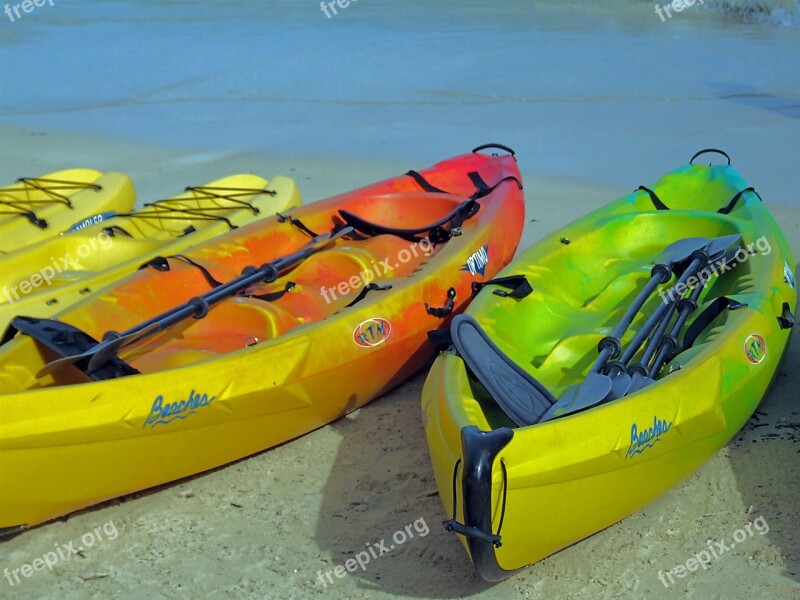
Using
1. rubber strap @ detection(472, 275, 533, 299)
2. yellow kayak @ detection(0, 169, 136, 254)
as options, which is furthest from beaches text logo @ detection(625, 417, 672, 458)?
yellow kayak @ detection(0, 169, 136, 254)

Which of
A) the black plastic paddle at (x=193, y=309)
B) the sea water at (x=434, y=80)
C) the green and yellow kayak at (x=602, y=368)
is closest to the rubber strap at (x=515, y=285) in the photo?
the green and yellow kayak at (x=602, y=368)

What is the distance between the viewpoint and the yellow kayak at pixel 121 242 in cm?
439

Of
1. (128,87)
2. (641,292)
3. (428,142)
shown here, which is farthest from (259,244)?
(128,87)

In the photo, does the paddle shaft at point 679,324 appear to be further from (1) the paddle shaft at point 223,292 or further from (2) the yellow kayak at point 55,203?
(2) the yellow kayak at point 55,203

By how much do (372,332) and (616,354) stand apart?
3.09 feet

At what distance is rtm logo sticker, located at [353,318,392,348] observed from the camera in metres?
3.79

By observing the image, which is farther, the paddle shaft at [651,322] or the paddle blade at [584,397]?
the paddle shaft at [651,322]

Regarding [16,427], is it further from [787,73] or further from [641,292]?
[787,73]

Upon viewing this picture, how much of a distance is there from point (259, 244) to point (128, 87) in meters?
6.29

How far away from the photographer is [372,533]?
3.28 m

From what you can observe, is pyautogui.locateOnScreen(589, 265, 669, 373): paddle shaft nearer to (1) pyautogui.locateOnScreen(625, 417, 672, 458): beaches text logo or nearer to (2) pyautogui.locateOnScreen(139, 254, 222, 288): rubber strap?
(1) pyautogui.locateOnScreen(625, 417, 672, 458): beaches text logo

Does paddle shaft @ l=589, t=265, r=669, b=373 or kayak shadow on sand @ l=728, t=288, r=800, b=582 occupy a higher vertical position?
paddle shaft @ l=589, t=265, r=669, b=373

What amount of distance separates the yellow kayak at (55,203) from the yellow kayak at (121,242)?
0.18 m

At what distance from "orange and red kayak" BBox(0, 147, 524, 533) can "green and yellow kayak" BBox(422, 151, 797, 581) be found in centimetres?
43
